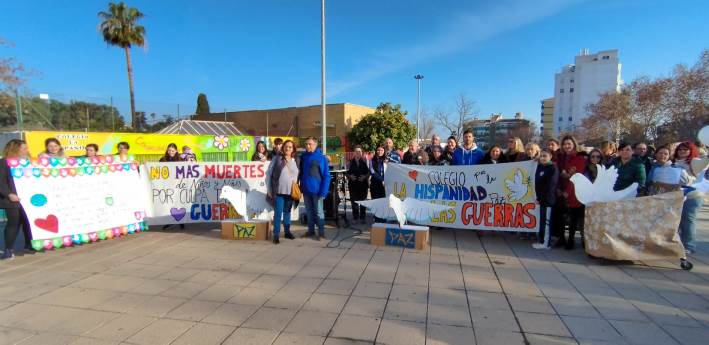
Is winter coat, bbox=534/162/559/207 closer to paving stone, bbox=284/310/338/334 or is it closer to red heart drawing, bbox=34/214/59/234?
paving stone, bbox=284/310/338/334

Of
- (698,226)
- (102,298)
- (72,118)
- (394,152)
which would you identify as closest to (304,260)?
(102,298)

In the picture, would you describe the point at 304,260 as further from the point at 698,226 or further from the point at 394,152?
the point at 698,226

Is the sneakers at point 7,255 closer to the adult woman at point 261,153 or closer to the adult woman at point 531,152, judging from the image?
the adult woman at point 261,153

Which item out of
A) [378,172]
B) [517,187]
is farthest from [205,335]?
[517,187]

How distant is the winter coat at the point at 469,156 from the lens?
6152 mm

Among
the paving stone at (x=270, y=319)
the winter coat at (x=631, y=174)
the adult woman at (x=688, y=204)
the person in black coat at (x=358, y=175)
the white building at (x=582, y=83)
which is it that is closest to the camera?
the paving stone at (x=270, y=319)

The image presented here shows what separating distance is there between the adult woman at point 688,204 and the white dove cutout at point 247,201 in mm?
6412

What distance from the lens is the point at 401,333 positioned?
107 inches

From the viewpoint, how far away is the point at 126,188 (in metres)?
5.53

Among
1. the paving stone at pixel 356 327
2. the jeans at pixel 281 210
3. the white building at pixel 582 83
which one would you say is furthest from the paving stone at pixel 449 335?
the white building at pixel 582 83

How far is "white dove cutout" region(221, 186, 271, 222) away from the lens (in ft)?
18.1

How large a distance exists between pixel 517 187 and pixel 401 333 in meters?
3.71

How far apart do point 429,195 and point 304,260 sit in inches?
104

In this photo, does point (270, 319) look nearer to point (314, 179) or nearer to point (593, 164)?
point (314, 179)
